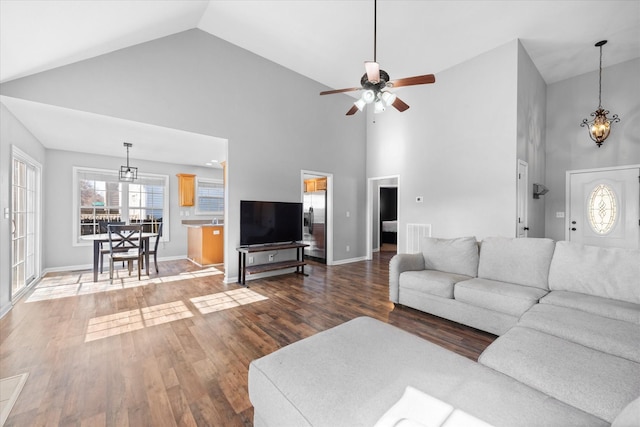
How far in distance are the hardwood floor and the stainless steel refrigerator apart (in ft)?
5.57

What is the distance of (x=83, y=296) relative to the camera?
12.1 ft

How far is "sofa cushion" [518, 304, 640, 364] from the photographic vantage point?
155 centimetres

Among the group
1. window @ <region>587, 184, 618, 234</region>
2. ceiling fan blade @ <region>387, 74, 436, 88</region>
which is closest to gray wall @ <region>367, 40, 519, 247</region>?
window @ <region>587, 184, 618, 234</region>

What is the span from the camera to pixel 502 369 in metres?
1.38

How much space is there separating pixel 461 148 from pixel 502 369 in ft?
14.2

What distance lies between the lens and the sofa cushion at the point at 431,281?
2.83 meters

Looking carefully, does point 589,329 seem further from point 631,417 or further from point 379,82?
point 379,82

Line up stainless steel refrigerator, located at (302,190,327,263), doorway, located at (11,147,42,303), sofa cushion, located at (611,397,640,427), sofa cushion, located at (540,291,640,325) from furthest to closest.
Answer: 1. stainless steel refrigerator, located at (302,190,327,263)
2. doorway, located at (11,147,42,303)
3. sofa cushion, located at (540,291,640,325)
4. sofa cushion, located at (611,397,640,427)

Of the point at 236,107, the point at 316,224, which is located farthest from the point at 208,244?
the point at 236,107

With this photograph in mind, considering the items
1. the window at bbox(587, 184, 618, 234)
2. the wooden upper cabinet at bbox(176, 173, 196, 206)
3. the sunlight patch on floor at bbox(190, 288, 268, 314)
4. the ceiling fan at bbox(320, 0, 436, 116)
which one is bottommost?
the sunlight patch on floor at bbox(190, 288, 268, 314)

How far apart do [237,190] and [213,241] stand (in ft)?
6.43

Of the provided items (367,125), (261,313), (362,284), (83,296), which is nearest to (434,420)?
(261,313)

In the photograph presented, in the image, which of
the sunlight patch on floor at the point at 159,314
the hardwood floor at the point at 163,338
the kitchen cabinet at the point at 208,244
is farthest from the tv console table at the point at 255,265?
the kitchen cabinet at the point at 208,244

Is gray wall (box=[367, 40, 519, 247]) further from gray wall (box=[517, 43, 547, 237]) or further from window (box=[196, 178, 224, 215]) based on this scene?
window (box=[196, 178, 224, 215])
